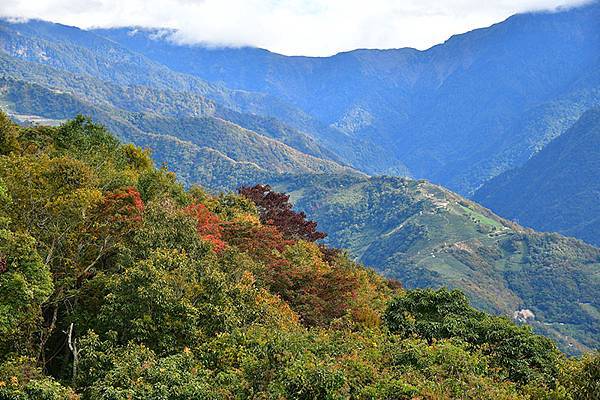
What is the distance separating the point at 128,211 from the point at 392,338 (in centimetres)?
1970

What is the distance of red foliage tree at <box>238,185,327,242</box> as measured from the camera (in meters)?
92.4

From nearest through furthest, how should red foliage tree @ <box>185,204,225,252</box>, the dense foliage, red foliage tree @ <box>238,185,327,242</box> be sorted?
the dense foliage, red foliage tree @ <box>185,204,225,252</box>, red foliage tree @ <box>238,185,327,242</box>

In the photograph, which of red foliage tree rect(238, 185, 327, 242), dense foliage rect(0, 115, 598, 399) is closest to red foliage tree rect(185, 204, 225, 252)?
dense foliage rect(0, 115, 598, 399)

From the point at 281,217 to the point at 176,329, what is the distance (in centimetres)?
6708

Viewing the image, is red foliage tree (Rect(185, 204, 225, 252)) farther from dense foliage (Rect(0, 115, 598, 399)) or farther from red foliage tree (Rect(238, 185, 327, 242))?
red foliage tree (Rect(238, 185, 327, 242))

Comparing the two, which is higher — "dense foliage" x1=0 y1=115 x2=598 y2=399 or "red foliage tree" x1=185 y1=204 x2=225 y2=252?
"red foliage tree" x1=185 y1=204 x2=225 y2=252

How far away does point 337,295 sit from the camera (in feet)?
167

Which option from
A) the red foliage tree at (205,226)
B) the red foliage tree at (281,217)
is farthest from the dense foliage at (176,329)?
the red foliage tree at (281,217)

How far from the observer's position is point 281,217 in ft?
311

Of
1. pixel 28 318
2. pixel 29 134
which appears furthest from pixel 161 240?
pixel 29 134

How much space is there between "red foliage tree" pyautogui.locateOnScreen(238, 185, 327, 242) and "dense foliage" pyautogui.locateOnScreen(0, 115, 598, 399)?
45792mm

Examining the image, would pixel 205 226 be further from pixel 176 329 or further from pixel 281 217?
pixel 281 217

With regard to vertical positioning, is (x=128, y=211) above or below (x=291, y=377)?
above

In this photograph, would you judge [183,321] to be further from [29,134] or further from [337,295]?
[29,134]
